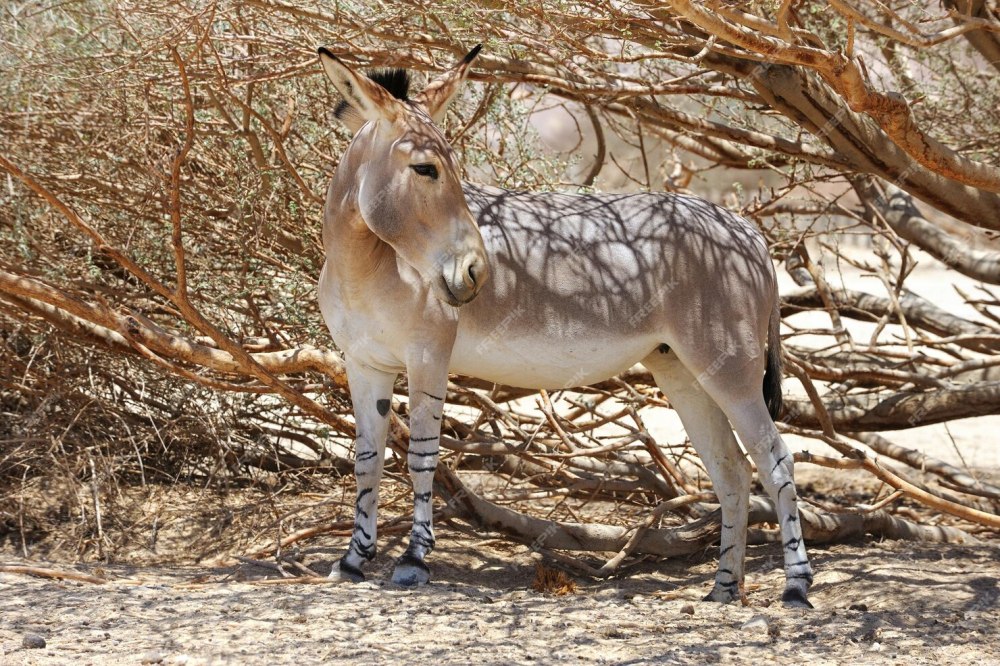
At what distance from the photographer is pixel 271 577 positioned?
17.0ft

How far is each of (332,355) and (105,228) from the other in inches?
88.9

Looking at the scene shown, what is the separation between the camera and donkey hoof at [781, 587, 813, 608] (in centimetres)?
490

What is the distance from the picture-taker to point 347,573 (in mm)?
4965

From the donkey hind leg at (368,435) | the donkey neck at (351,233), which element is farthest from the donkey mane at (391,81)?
the donkey hind leg at (368,435)

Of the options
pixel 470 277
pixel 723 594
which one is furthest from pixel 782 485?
pixel 470 277

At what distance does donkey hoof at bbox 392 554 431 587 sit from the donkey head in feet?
4.29

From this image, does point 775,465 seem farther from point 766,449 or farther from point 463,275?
point 463,275

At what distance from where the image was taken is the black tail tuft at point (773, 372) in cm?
546

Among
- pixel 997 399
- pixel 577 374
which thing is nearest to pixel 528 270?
pixel 577 374

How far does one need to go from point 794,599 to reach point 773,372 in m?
1.18

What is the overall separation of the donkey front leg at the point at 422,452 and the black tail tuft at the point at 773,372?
176 cm

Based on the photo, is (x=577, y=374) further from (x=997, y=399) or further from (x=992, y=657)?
(x=997, y=399)

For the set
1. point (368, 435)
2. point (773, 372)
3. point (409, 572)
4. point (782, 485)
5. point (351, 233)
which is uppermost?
point (351, 233)

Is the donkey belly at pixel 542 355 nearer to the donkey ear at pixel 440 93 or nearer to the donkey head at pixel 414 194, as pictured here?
the donkey head at pixel 414 194
